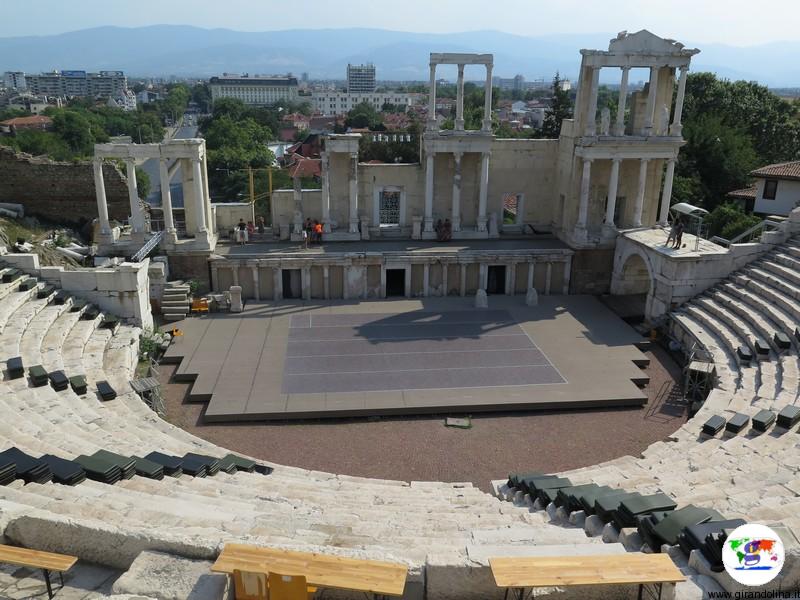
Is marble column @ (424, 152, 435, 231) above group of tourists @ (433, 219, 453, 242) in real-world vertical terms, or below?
above

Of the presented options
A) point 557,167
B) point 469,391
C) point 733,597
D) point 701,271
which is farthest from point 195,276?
point 733,597

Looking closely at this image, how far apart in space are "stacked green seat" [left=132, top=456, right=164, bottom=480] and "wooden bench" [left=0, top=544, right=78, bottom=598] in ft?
14.7

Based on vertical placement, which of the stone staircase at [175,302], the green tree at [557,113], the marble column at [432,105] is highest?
the marble column at [432,105]

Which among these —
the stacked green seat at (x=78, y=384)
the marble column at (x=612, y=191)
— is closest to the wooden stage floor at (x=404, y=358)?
the stacked green seat at (x=78, y=384)

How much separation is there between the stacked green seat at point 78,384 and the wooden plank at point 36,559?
10281mm

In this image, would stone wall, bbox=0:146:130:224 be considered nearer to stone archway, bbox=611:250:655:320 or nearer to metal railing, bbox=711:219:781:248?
stone archway, bbox=611:250:655:320

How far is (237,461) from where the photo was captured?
48.2 ft

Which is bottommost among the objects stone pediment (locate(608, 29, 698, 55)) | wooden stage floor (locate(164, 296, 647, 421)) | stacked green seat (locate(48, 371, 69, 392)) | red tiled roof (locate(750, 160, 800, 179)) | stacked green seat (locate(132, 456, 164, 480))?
wooden stage floor (locate(164, 296, 647, 421))

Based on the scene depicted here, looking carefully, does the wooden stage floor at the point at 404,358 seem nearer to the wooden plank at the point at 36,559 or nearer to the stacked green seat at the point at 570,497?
the stacked green seat at the point at 570,497

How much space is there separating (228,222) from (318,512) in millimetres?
22673

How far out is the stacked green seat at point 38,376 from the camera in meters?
16.8

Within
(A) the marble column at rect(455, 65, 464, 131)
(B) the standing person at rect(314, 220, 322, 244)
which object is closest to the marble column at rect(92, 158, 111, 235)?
(B) the standing person at rect(314, 220, 322, 244)

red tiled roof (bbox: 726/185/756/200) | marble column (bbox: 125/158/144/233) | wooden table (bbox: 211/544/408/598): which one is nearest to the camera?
wooden table (bbox: 211/544/408/598)

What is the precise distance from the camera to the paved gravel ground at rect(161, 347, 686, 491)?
54.7ft
